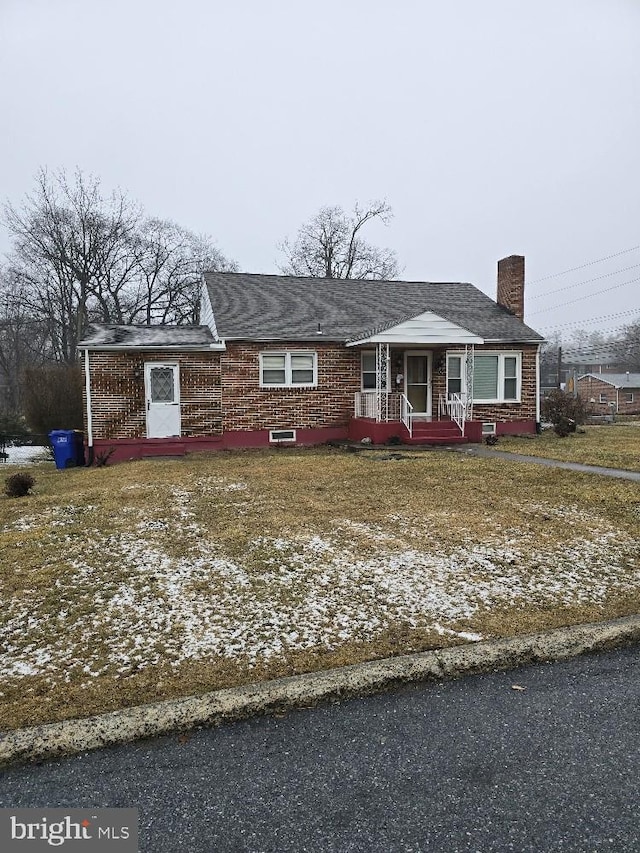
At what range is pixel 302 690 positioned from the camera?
273 centimetres

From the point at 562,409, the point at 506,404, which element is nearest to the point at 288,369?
the point at 506,404

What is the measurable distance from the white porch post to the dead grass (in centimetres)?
317

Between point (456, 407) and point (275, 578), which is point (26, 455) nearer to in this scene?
point (456, 407)

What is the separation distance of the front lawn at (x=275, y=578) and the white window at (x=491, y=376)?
27.2ft

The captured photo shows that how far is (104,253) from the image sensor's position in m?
32.7

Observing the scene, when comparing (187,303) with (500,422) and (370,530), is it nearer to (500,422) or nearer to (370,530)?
(500,422)

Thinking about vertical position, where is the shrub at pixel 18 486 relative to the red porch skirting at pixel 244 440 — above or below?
below

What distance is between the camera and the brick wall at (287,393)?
580 inches

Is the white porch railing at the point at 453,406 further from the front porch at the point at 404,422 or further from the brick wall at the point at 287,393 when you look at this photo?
the brick wall at the point at 287,393

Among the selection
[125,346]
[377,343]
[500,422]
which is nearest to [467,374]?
[500,422]

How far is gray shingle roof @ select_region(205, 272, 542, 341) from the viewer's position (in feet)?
50.2

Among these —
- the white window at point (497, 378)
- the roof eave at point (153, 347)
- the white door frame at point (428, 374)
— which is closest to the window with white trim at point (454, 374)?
the white window at point (497, 378)

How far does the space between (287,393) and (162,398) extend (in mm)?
3384

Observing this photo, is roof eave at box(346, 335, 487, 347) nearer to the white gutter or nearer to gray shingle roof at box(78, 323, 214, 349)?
gray shingle roof at box(78, 323, 214, 349)
